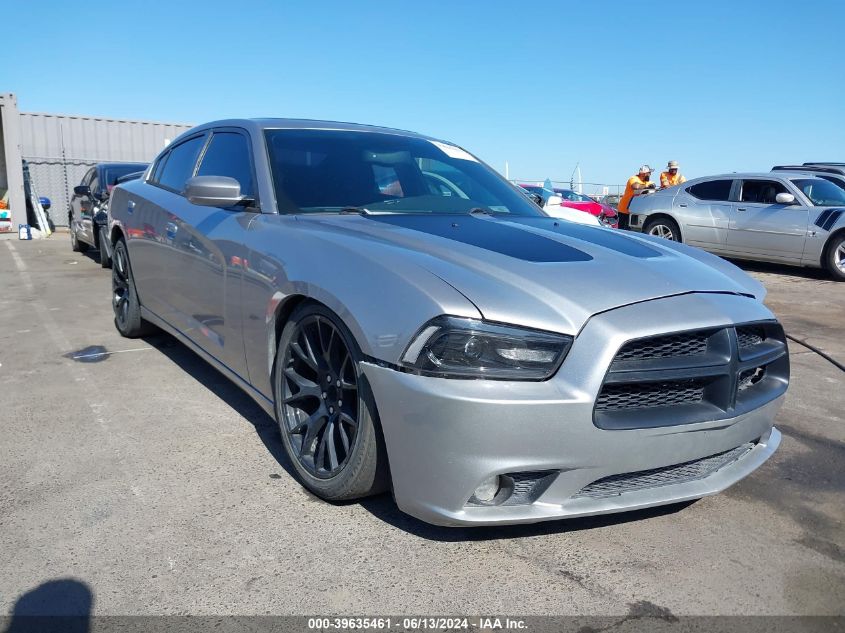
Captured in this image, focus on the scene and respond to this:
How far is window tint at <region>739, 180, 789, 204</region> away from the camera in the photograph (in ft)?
34.3

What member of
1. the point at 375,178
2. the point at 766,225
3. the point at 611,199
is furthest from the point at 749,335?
the point at 611,199

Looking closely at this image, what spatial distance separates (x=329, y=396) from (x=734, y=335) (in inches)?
58.0

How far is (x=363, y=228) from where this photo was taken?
291cm

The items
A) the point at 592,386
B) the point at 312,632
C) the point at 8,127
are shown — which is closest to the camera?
the point at 312,632

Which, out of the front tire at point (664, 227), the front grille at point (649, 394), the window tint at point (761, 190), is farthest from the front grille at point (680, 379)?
the front tire at point (664, 227)

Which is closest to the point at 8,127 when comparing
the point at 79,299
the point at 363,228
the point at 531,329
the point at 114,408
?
the point at 79,299

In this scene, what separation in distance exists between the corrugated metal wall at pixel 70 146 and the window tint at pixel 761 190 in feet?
48.2

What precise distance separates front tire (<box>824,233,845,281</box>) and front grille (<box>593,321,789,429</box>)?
8428 mm

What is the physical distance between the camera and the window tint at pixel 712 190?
11.0 metres

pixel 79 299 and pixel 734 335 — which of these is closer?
pixel 734 335

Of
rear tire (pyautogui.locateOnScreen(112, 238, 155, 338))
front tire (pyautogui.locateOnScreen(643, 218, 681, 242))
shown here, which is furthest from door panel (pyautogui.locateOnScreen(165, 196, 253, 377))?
front tire (pyautogui.locateOnScreen(643, 218, 681, 242))

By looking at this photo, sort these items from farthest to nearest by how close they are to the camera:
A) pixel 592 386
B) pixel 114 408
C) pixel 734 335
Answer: pixel 114 408, pixel 734 335, pixel 592 386

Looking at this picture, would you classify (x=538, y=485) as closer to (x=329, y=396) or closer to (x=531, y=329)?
(x=531, y=329)

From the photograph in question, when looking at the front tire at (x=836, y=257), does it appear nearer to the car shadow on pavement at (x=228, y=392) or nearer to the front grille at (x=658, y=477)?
the front grille at (x=658, y=477)
